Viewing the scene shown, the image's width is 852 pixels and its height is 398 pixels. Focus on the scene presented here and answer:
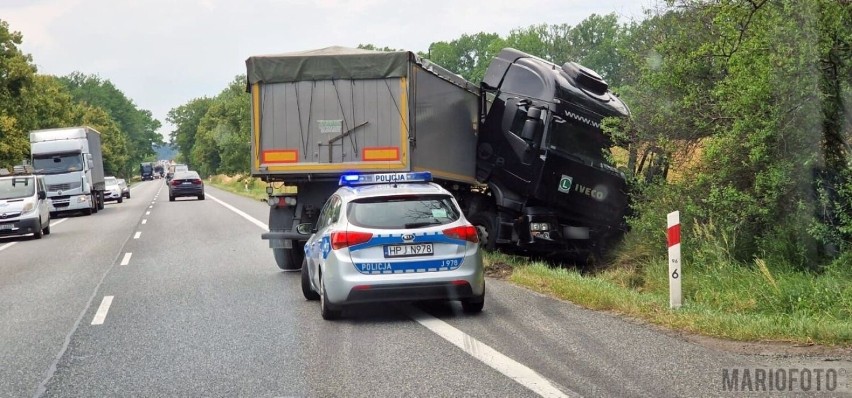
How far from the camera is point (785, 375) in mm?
Result: 6223

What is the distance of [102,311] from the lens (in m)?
10.4

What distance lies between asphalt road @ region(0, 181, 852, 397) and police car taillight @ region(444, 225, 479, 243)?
0.79 metres

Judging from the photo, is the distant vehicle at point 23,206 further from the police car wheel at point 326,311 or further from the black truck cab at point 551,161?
the police car wheel at point 326,311

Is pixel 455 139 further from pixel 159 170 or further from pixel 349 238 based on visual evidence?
pixel 159 170

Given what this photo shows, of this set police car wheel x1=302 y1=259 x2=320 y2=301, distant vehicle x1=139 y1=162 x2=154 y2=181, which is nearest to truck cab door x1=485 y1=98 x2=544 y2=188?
police car wheel x1=302 y1=259 x2=320 y2=301

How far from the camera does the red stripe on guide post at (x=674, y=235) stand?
30.6ft

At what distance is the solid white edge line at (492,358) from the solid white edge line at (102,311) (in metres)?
3.31

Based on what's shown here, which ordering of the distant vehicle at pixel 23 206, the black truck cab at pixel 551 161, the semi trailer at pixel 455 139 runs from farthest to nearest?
the distant vehicle at pixel 23 206 < the black truck cab at pixel 551 161 < the semi trailer at pixel 455 139

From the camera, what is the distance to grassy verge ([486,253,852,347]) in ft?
24.6

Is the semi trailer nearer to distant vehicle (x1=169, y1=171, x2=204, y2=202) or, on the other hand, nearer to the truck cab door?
the truck cab door

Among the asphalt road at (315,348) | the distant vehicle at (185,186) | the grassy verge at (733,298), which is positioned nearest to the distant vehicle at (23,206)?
the asphalt road at (315,348)

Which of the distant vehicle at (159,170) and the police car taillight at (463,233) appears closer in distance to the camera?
the police car taillight at (463,233)

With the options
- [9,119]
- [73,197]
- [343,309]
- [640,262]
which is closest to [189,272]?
[343,309]

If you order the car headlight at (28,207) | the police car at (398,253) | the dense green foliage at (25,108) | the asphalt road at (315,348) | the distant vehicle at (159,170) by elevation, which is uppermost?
the dense green foliage at (25,108)
